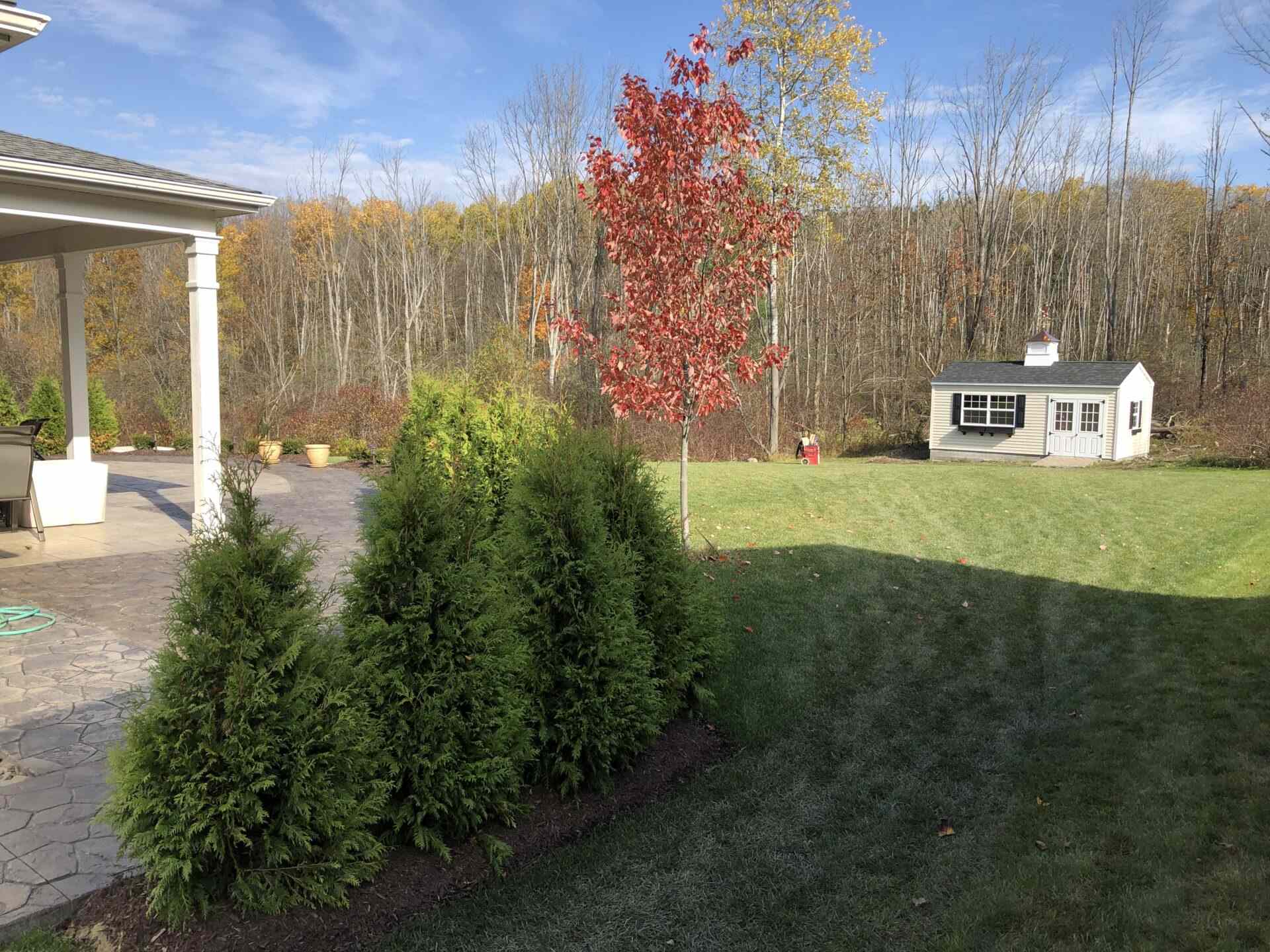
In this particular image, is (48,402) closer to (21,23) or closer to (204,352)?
(204,352)

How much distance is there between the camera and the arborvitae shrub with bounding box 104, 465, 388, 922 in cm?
293

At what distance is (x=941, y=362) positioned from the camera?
32.0 metres

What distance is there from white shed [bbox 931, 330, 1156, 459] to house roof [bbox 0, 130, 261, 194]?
76.6 feet

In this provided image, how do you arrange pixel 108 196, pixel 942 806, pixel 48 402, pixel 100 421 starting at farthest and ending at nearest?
pixel 100 421, pixel 48 402, pixel 108 196, pixel 942 806

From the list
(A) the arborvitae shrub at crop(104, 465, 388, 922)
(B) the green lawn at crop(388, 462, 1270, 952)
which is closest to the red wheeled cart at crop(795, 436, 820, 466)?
(B) the green lawn at crop(388, 462, 1270, 952)

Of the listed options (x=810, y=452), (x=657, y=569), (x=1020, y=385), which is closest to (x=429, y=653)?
(x=657, y=569)

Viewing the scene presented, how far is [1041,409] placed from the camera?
84.9 feet

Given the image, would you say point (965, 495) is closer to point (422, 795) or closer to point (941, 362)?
point (422, 795)

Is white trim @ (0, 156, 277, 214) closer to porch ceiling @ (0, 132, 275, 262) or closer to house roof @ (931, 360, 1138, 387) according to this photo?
porch ceiling @ (0, 132, 275, 262)

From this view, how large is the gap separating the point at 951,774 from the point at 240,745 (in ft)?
12.2

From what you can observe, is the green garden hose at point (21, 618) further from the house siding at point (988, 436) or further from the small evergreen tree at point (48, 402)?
the house siding at point (988, 436)

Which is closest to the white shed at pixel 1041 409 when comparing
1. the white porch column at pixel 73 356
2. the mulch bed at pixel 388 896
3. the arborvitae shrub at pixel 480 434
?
the arborvitae shrub at pixel 480 434

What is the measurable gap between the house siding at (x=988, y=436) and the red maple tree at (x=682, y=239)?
2096cm

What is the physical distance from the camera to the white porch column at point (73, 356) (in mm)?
9812
